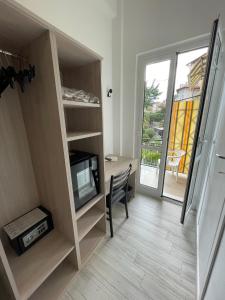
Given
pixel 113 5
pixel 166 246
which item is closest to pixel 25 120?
pixel 166 246

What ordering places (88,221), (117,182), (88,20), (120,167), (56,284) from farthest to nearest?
(120,167)
(88,20)
(117,182)
(88,221)
(56,284)

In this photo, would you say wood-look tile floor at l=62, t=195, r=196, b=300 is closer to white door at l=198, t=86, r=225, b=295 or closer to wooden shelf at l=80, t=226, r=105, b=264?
wooden shelf at l=80, t=226, r=105, b=264

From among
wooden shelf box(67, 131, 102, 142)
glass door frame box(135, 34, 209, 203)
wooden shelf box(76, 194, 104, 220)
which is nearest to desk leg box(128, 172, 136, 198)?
glass door frame box(135, 34, 209, 203)

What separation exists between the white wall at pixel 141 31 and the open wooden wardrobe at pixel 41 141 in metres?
1.06

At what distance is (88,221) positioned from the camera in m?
1.41

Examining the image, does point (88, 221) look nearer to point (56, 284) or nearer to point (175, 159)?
point (56, 284)

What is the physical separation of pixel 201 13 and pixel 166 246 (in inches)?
102

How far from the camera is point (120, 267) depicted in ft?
4.38

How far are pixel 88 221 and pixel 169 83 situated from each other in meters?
2.01

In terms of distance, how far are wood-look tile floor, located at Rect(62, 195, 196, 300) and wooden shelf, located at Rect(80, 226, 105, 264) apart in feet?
0.26

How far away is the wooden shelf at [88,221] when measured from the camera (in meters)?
1.29

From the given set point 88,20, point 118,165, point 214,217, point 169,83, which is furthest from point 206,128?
point 88,20

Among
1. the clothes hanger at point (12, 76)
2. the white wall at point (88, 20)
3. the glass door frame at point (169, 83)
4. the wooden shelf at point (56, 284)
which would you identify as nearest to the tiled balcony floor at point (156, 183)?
the glass door frame at point (169, 83)

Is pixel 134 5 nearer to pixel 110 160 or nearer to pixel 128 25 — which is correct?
pixel 128 25
